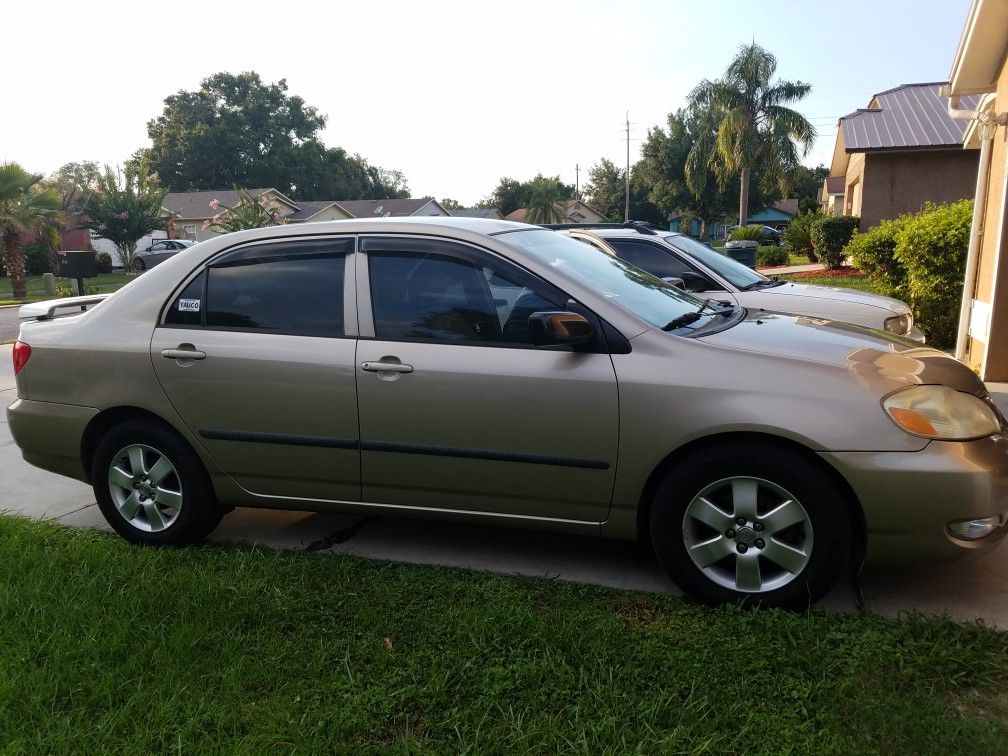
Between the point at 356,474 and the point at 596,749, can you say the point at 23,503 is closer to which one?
the point at 356,474

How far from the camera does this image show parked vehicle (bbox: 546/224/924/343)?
7012 millimetres

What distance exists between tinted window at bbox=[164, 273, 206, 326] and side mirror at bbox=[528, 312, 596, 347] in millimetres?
1840

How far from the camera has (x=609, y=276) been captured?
4262 mm

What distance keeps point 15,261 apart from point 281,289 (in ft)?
92.9

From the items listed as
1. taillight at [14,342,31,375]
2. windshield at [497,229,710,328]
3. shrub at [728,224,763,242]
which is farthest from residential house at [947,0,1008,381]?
shrub at [728,224,763,242]

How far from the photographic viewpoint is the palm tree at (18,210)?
87.9ft

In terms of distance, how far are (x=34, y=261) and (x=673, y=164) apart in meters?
44.8

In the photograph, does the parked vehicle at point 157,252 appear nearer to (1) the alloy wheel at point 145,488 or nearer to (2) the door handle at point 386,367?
(1) the alloy wheel at point 145,488

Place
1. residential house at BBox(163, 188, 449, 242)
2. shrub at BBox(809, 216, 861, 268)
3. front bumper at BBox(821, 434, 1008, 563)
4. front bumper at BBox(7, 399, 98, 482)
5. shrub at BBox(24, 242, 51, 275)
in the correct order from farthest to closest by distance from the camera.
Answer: residential house at BBox(163, 188, 449, 242)
shrub at BBox(24, 242, 51, 275)
shrub at BBox(809, 216, 861, 268)
front bumper at BBox(7, 399, 98, 482)
front bumper at BBox(821, 434, 1008, 563)

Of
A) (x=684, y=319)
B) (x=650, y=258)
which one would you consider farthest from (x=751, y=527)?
(x=650, y=258)

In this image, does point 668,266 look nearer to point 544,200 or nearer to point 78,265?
point 78,265

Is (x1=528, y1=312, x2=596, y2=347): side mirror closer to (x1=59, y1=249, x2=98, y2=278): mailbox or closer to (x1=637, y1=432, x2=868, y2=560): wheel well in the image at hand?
(x1=637, y1=432, x2=868, y2=560): wheel well

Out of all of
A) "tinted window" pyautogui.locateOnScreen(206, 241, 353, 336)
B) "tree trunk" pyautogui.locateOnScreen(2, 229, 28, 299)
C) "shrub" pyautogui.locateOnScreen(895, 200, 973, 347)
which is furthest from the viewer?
"tree trunk" pyautogui.locateOnScreen(2, 229, 28, 299)

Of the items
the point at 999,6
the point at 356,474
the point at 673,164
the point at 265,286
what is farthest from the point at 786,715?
the point at 673,164
